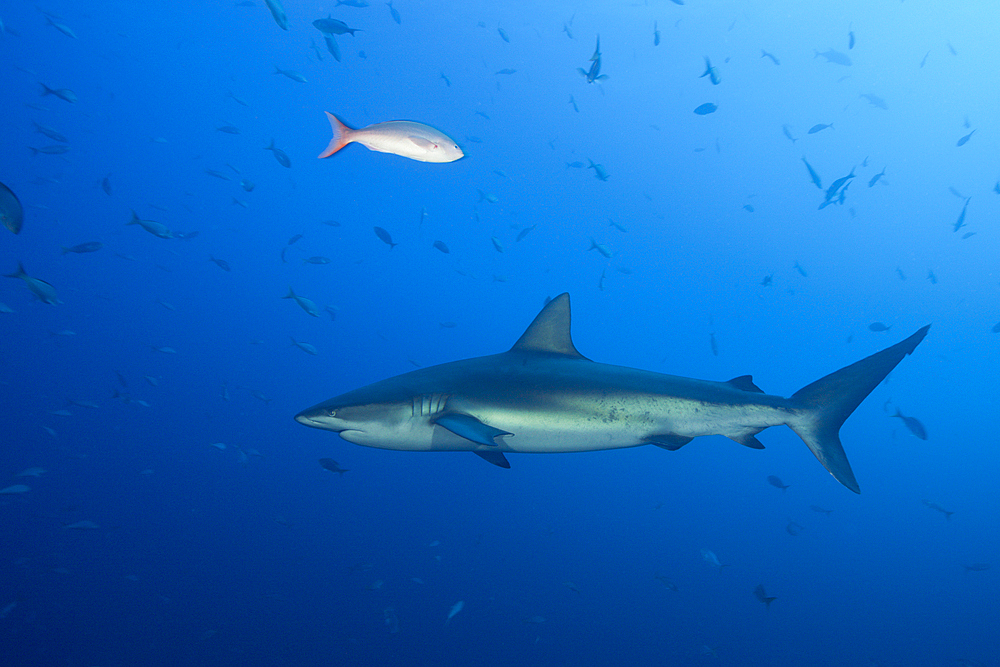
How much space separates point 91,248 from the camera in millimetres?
6883

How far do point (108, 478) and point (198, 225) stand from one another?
117 ft

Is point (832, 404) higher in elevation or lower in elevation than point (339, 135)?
lower

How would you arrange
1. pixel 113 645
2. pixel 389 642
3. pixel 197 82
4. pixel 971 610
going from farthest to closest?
1. pixel 197 82
2. pixel 971 610
3. pixel 389 642
4. pixel 113 645

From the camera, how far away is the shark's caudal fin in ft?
9.91

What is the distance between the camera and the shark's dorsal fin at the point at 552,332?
356 centimetres

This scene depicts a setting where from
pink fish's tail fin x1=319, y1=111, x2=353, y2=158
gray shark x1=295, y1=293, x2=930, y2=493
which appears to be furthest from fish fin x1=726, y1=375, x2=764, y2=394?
pink fish's tail fin x1=319, y1=111, x2=353, y2=158

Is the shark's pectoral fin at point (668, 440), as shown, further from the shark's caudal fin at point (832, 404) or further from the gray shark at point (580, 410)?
the shark's caudal fin at point (832, 404)

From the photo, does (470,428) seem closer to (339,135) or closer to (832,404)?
(832,404)

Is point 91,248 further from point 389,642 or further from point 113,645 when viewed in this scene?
point 389,642

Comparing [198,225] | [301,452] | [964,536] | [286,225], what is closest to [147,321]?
[198,225]

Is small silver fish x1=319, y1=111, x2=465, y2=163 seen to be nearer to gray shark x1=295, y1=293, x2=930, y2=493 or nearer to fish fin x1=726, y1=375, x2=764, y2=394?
gray shark x1=295, y1=293, x2=930, y2=493

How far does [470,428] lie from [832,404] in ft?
8.48

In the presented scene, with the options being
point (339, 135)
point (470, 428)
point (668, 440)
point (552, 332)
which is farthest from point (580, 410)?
point (339, 135)

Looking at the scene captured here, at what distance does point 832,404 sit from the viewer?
10.0 ft
